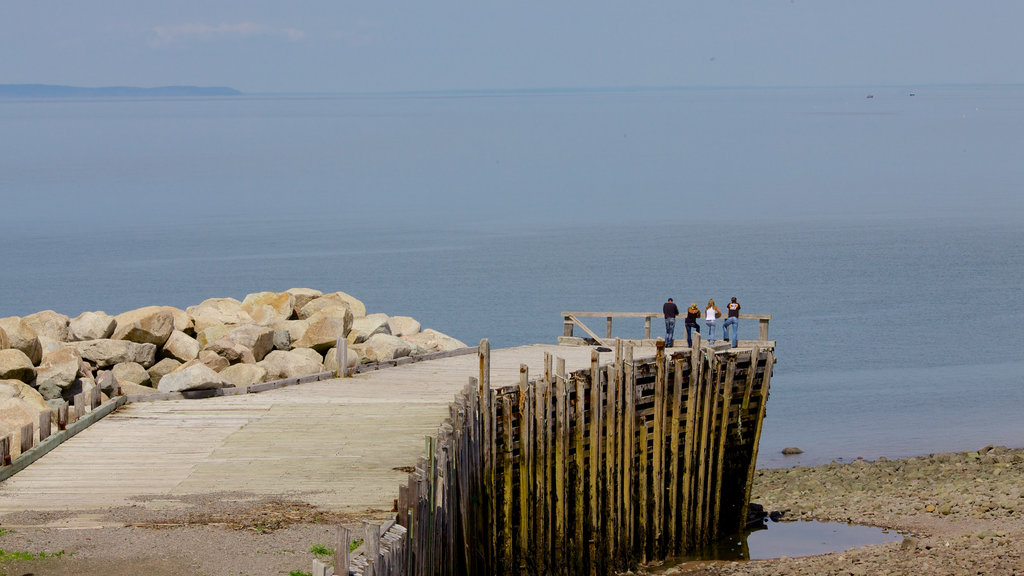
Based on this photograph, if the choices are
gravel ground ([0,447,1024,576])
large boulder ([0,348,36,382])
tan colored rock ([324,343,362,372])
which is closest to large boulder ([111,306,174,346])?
large boulder ([0,348,36,382])

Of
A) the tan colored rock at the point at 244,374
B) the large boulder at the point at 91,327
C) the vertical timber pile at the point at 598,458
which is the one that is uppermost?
the large boulder at the point at 91,327

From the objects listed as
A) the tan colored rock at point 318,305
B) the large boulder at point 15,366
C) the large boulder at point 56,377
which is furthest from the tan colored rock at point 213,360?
the tan colored rock at point 318,305

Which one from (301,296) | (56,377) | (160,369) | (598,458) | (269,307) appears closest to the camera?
(598,458)

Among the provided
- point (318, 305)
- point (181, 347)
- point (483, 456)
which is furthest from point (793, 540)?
point (181, 347)

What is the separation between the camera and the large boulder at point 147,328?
88.7 ft

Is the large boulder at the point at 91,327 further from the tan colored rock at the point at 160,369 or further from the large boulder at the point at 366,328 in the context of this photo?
the large boulder at the point at 366,328

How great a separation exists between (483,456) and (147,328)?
968 centimetres

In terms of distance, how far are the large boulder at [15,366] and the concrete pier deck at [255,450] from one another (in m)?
2.43

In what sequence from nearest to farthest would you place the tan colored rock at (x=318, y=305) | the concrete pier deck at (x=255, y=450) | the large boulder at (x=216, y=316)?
1. the concrete pier deck at (x=255, y=450)
2. the large boulder at (x=216, y=316)
3. the tan colored rock at (x=318, y=305)

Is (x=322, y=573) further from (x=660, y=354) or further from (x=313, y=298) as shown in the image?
(x=313, y=298)

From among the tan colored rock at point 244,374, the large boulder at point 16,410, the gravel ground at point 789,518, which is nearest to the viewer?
the gravel ground at point 789,518

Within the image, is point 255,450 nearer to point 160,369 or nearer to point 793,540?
point 160,369

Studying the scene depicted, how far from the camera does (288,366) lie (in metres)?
26.0

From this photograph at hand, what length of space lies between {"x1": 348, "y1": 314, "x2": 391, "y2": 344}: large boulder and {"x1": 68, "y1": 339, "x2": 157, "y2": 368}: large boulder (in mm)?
5081
